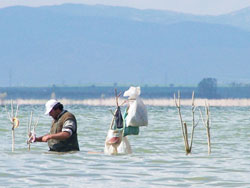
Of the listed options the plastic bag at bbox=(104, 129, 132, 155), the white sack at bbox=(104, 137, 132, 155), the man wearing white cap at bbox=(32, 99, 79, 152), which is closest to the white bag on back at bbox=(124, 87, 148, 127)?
the plastic bag at bbox=(104, 129, 132, 155)

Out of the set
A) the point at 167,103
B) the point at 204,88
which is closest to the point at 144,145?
the point at 167,103

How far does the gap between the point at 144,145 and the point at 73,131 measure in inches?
304

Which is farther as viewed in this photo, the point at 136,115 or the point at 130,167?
the point at 136,115

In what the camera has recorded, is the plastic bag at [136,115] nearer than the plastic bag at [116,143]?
Yes

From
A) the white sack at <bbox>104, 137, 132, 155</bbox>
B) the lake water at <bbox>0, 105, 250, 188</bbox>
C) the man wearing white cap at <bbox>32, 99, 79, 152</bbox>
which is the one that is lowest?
the lake water at <bbox>0, 105, 250, 188</bbox>

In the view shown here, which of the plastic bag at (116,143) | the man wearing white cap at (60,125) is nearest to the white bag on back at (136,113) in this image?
the plastic bag at (116,143)

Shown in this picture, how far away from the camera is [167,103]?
75000 millimetres

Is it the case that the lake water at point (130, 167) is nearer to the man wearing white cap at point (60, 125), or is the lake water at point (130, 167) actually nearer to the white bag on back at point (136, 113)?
the man wearing white cap at point (60, 125)

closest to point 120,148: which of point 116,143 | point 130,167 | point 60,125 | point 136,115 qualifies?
point 116,143

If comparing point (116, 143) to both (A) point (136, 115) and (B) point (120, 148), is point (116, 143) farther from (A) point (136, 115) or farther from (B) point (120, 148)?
(A) point (136, 115)

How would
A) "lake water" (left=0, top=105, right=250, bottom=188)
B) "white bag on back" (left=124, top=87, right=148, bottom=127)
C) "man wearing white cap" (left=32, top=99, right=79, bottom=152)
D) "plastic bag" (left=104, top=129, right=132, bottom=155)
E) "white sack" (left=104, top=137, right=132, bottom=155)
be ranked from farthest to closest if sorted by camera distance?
"white sack" (left=104, top=137, right=132, bottom=155) < "plastic bag" (left=104, top=129, right=132, bottom=155) < "white bag on back" (left=124, top=87, right=148, bottom=127) < "man wearing white cap" (left=32, top=99, right=79, bottom=152) < "lake water" (left=0, top=105, right=250, bottom=188)

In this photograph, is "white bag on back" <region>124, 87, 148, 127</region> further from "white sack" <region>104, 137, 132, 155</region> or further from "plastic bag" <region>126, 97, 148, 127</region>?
"white sack" <region>104, 137, 132, 155</region>

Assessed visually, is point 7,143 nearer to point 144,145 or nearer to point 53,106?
point 144,145

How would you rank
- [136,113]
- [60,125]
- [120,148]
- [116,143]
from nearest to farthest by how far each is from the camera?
[60,125] < [136,113] < [116,143] < [120,148]
